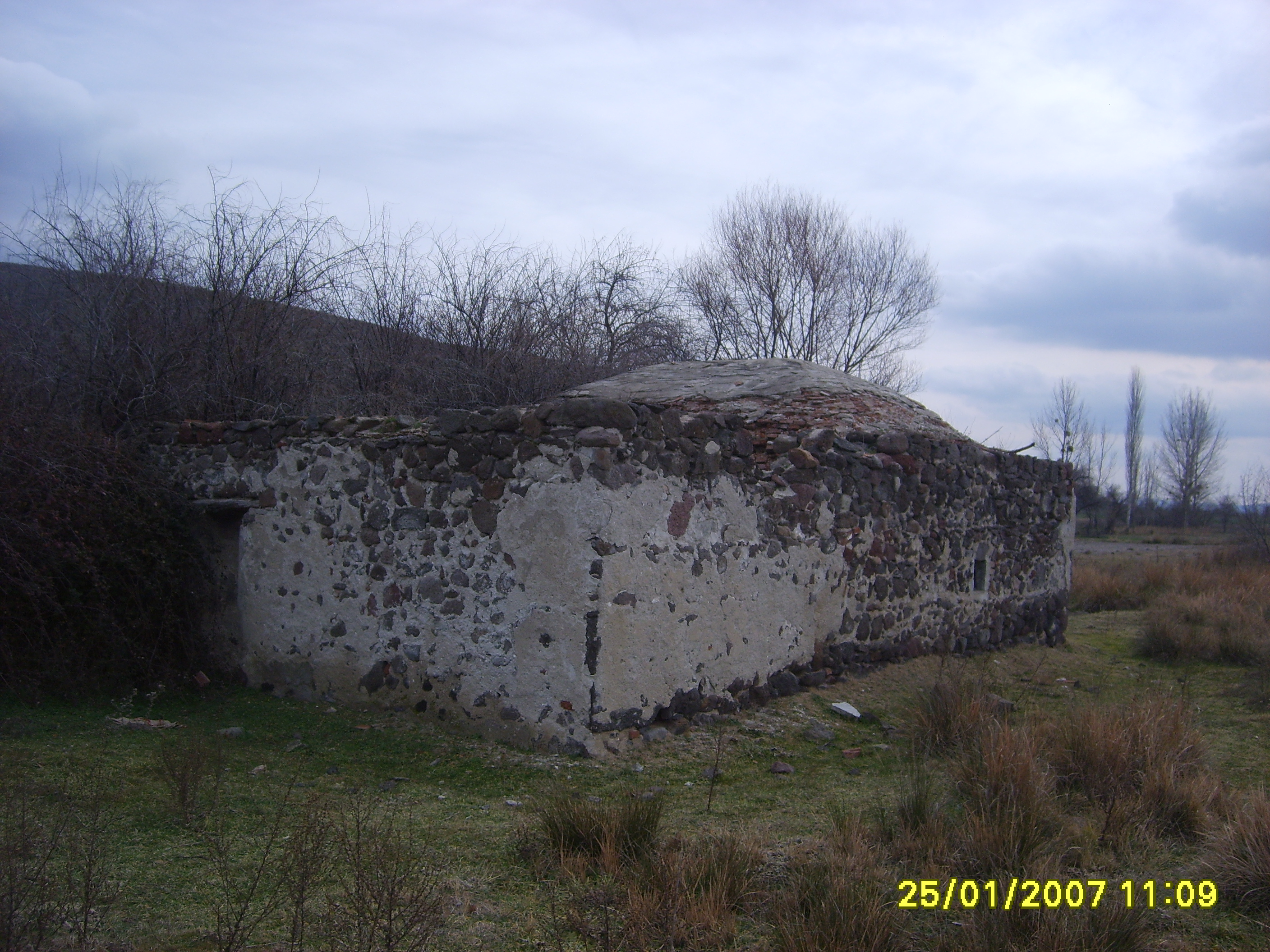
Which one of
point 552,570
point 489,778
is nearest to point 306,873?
point 489,778

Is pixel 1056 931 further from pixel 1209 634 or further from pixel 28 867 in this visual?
pixel 1209 634

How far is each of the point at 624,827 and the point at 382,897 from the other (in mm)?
1157

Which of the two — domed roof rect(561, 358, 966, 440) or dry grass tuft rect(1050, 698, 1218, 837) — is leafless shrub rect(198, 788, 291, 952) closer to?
dry grass tuft rect(1050, 698, 1218, 837)

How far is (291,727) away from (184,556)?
1.78 m

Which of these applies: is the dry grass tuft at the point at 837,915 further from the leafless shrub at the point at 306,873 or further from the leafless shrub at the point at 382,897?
the leafless shrub at the point at 306,873

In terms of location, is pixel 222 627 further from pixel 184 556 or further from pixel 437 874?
pixel 437 874

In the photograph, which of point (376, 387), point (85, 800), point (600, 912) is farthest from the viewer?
point (376, 387)

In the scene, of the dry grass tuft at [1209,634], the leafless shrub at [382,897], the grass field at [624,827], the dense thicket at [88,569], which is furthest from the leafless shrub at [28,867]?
the dry grass tuft at [1209,634]

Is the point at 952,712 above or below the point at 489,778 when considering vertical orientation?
above

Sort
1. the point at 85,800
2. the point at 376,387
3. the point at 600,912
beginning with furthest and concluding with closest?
the point at 376,387 → the point at 85,800 → the point at 600,912

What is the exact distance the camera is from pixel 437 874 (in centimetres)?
329

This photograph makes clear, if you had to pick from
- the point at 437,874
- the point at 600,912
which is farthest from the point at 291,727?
the point at 600,912

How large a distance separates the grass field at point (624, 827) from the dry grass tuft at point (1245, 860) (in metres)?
0.01

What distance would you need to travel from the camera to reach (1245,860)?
11.6 feet
